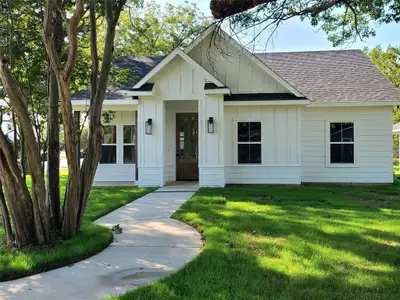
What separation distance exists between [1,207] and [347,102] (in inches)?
452

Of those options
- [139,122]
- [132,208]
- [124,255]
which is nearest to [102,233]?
[124,255]

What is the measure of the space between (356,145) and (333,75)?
10.8 ft

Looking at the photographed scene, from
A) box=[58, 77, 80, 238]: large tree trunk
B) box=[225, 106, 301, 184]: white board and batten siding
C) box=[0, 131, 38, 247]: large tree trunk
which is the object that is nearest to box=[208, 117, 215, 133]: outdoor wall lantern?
box=[225, 106, 301, 184]: white board and batten siding

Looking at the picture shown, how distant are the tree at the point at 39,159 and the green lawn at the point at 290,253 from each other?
78.6 inches

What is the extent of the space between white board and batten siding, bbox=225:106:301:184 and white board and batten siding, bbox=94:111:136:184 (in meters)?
3.66

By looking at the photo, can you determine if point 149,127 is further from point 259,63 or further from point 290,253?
point 290,253

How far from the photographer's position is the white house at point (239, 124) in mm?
11953

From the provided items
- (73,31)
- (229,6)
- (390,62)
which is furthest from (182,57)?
(390,62)

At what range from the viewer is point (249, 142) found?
13047 mm

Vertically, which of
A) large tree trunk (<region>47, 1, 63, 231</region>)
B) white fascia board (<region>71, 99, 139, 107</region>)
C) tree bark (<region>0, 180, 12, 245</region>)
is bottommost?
tree bark (<region>0, 180, 12, 245</region>)

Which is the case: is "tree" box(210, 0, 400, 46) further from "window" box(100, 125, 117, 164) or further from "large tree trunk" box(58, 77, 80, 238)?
"window" box(100, 125, 117, 164)

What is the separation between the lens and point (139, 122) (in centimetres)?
1229

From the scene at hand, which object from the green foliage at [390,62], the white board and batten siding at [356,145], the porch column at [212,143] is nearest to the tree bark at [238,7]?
the porch column at [212,143]

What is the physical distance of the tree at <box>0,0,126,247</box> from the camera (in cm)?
472
